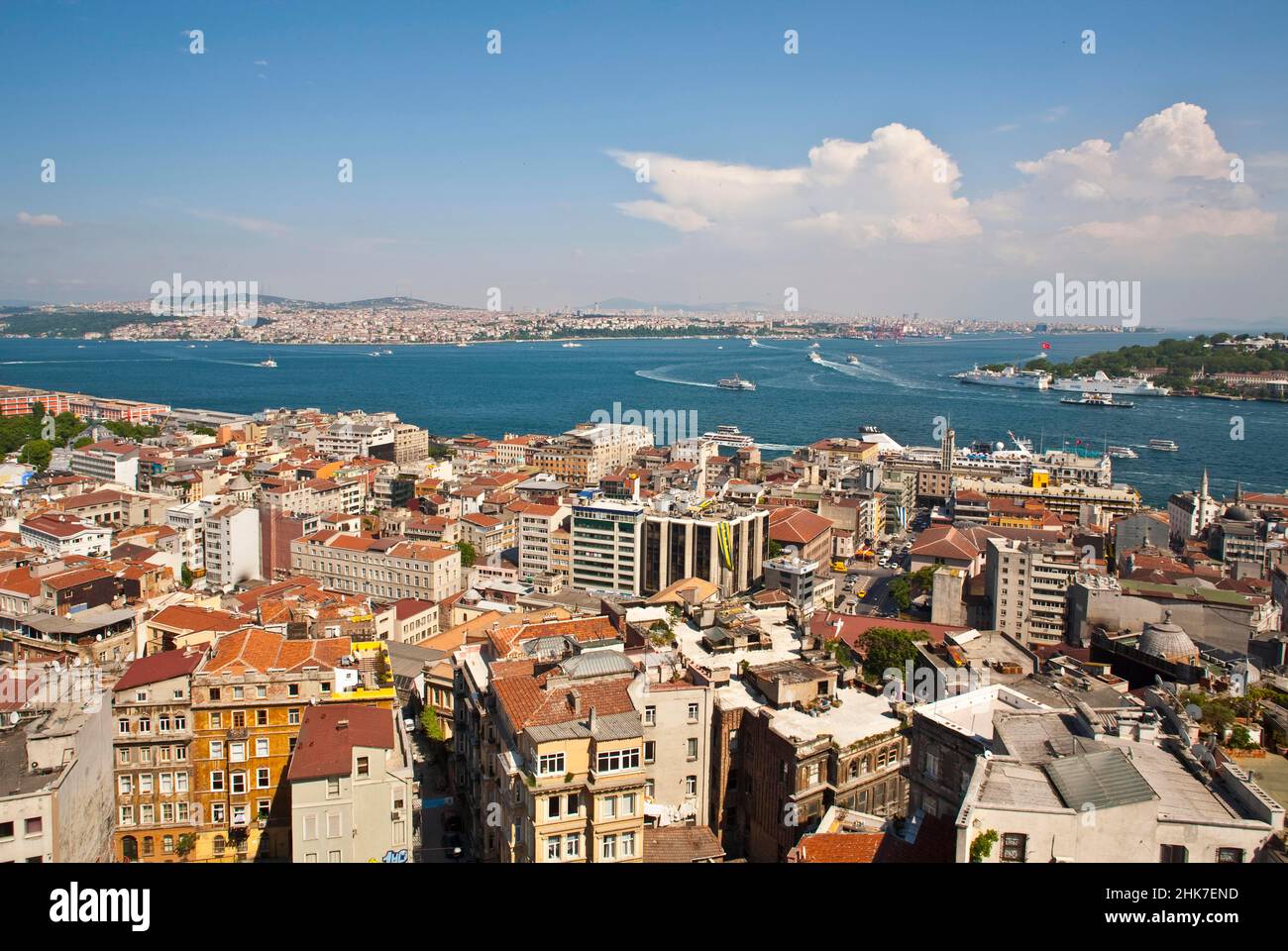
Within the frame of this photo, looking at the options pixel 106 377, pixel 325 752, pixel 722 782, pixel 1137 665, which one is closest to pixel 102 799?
pixel 325 752

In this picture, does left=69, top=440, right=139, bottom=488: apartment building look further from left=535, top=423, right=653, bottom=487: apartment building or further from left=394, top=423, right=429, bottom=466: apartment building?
left=535, top=423, right=653, bottom=487: apartment building

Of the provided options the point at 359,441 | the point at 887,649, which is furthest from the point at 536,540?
the point at 359,441

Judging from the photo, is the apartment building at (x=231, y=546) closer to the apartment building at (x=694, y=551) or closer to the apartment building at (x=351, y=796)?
the apartment building at (x=694, y=551)

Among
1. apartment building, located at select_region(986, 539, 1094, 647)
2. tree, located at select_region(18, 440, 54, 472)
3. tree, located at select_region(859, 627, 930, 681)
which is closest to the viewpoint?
tree, located at select_region(859, 627, 930, 681)

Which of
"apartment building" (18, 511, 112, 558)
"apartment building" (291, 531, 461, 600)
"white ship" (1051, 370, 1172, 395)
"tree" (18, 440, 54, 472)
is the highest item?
"white ship" (1051, 370, 1172, 395)

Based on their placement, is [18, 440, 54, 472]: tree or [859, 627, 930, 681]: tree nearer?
[859, 627, 930, 681]: tree

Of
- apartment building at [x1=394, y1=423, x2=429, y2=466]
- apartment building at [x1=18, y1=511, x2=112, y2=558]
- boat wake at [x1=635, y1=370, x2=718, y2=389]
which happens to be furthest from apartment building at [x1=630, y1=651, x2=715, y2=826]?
boat wake at [x1=635, y1=370, x2=718, y2=389]

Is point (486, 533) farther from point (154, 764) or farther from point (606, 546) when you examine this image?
point (154, 764)
